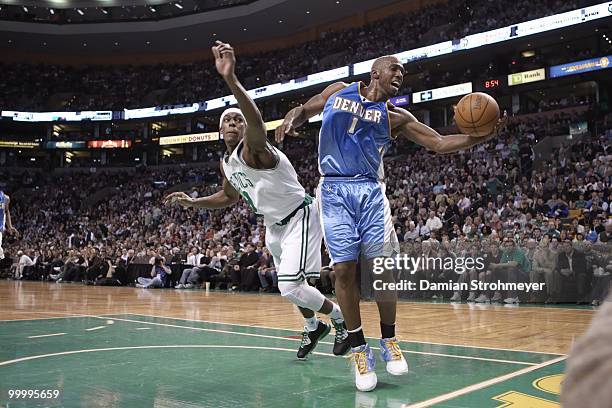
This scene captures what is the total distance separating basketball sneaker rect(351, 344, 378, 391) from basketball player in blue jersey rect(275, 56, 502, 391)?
0.20 metres

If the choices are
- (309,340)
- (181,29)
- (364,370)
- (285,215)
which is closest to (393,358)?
(364,370)

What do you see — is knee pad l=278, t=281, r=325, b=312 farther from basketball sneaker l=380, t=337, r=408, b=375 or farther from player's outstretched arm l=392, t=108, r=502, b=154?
player's outstretched arm l=392, t=108, r=502, b=154

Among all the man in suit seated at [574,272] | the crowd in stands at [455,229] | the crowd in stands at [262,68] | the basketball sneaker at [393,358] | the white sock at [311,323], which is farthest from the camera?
the crowd in stands at [262,68]

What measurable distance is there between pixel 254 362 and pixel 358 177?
5.16 feet

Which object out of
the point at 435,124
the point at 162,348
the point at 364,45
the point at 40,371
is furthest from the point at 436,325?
the point at 364,45

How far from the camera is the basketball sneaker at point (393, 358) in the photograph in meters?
3.68

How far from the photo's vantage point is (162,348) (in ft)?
15.8

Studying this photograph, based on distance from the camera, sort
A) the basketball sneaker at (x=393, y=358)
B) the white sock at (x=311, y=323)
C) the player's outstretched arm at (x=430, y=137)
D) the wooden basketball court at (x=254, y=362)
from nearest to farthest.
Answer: the wooden basketball court at (x=254, y=362) → the basketball sneaker at (x=393, y=358) → the player's outstretched arm at (x=430, y=137) → the white sock at (x=311, y=323)

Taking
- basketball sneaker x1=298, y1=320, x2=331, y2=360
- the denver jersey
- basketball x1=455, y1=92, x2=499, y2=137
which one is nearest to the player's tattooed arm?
the denver jersey

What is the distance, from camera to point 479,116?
12.4 feet

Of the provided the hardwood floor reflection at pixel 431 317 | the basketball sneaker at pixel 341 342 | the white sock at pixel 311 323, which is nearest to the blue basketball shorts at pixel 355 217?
the basketball sneaker at pixel 341 342

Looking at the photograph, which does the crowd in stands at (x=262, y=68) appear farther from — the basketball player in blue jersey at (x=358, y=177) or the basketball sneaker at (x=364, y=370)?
the basketball sneaker at (x=364, y=370)

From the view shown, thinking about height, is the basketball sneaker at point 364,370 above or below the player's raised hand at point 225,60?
below

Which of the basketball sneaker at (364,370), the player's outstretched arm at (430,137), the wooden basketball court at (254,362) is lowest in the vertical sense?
the wooden basketball court at (254,362)
